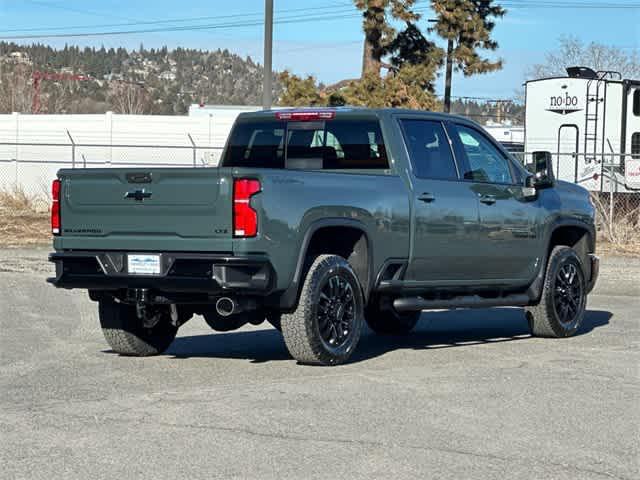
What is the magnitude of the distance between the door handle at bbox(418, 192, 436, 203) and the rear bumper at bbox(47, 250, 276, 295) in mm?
1878

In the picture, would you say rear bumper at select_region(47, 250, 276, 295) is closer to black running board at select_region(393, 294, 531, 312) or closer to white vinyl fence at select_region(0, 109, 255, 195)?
black running board at select_region(393, 294, 531, 312)

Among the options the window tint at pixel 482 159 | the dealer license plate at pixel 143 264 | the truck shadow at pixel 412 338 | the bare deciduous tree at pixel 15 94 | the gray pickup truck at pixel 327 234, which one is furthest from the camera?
the bare deciduous tree at pixel 15 94

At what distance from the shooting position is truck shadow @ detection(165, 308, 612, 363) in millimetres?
10969

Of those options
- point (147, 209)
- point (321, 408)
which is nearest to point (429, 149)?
→ point (147, 209)

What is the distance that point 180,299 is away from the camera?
9.63 metres

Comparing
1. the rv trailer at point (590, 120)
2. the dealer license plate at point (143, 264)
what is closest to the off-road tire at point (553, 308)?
the dealer license plate at point (143, 264)

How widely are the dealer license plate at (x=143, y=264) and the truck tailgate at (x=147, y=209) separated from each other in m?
0.07

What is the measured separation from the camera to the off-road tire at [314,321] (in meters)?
9.60

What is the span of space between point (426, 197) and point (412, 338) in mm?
2112

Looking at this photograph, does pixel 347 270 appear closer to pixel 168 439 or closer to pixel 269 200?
pixel 269 200

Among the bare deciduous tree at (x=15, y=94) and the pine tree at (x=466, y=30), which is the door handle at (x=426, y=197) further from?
the bare deciduous tree at (x=15, y=94)

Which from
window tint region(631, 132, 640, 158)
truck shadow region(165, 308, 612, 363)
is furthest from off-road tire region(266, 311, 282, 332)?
window tint region(631, 132, 640, 158)

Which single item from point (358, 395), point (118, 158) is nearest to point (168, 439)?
point (358, 395)

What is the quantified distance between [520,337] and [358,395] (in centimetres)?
398
